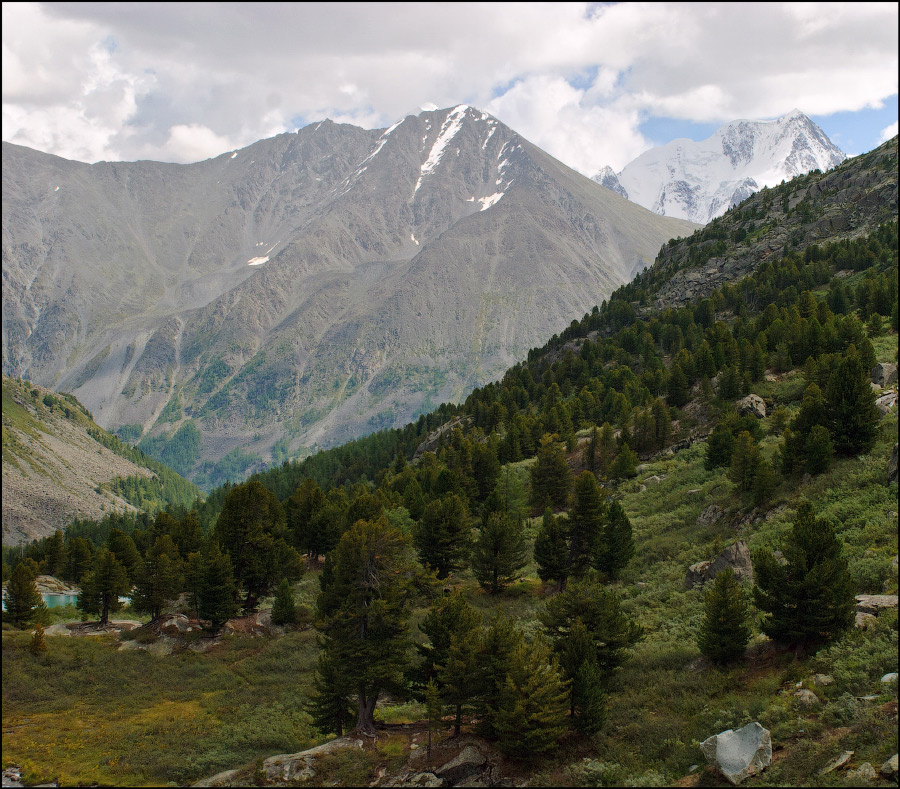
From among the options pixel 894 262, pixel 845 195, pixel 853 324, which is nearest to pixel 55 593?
pixel 853 324

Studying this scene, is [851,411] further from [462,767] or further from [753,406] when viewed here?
[462,767]

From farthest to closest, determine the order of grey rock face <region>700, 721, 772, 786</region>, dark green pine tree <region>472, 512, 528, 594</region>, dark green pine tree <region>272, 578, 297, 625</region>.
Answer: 1. dark green pine tree <region>272, 578, 297, 625</region>
2. dark green pine tree <region>472, 512, 528, 594</region>
3. grey rock face <region>700, 721, 772, 786</region>

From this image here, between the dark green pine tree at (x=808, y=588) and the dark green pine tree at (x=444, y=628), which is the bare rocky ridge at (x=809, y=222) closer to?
the dark green pine tree at (x=808, y=588)

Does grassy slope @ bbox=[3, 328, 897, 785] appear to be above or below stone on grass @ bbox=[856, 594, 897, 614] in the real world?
below

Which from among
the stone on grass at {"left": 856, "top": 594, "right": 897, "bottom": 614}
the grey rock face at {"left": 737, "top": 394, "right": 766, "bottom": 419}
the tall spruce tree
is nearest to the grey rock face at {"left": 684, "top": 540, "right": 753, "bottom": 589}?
the stone on grass at {"left": 856, "top": 594, "right": 897, "bottom": 614}

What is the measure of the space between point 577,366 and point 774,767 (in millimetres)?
136785

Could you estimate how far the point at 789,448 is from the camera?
54281mm

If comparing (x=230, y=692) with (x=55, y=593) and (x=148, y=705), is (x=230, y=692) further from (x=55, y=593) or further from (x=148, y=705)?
(x=55, y=593)

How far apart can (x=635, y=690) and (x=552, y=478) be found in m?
55.4

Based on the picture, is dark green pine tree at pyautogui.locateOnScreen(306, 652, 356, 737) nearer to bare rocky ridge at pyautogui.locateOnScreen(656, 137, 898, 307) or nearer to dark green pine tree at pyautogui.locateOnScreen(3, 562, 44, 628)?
dark green pine tree at pyautogui.locateOnScreen(3, 562, 44, 628)

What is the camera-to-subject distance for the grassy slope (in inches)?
997

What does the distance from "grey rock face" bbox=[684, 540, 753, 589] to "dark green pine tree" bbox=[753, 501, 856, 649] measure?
8661 millimetres

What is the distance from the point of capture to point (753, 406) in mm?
85312

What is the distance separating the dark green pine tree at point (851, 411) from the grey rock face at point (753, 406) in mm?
30807
